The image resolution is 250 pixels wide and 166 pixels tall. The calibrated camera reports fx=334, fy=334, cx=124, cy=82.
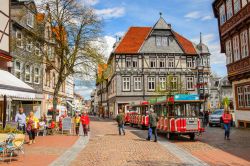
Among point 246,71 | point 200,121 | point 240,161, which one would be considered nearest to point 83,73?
point 200,121

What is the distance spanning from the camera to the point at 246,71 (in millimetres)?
25562

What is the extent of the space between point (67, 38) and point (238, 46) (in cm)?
1400

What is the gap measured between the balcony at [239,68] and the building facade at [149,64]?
25.1m

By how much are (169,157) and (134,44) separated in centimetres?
4538

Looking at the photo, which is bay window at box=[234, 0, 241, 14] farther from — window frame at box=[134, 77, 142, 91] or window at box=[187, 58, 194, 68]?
window at box=[187, 58, 194, 68]

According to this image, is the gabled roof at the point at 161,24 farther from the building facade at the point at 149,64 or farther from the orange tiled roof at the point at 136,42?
the orange tiled roof at the point at 136,42

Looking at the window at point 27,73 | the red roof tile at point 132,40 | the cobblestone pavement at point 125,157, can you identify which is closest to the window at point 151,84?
the red roof tile at point 132,40

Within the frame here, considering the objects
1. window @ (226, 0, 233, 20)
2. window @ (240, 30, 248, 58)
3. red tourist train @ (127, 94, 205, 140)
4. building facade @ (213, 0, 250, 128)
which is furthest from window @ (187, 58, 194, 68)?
red tourist train @ (127, 94, 205, 140)

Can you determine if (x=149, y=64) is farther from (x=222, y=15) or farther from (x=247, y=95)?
(x=247, y=95)

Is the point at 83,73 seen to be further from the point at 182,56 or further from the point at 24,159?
the point at 182,56

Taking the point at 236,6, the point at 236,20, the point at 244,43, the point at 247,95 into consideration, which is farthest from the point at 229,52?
the point at 247,95

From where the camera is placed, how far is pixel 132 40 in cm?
5788

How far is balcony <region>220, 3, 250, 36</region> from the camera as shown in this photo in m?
24.9

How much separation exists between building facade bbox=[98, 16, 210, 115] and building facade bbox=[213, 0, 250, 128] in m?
24.5
